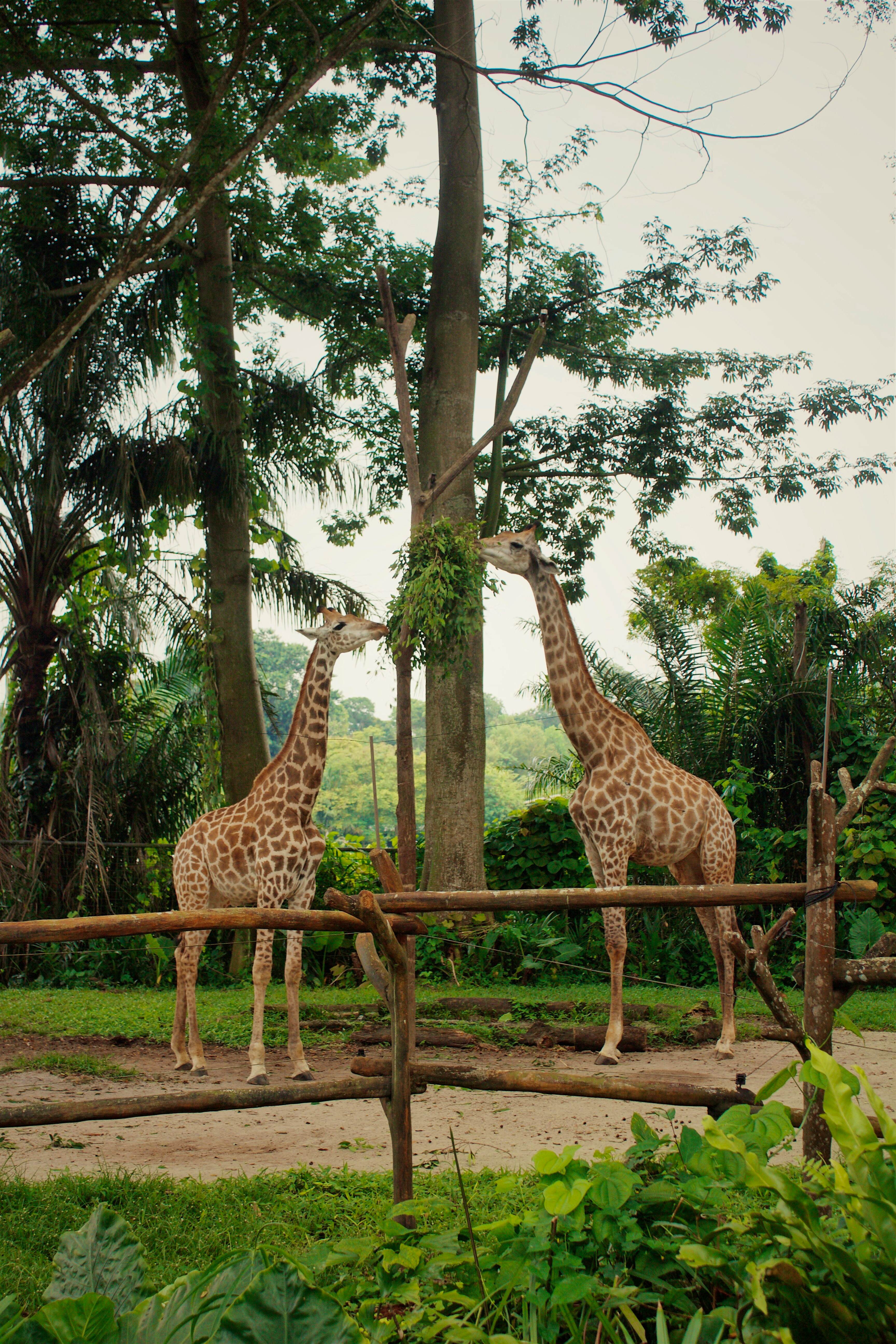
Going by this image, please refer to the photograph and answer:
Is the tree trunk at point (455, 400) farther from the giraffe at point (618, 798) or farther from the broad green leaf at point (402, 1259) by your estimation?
the broad green leaf at point (402, 1259)

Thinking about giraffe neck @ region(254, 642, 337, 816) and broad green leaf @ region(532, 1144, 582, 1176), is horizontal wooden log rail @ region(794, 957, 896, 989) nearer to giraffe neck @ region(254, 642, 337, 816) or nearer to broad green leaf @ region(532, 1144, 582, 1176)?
broad green leaf @ region(532, 1144, 582, 1176)

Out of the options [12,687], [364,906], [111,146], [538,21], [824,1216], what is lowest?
[824,1216]

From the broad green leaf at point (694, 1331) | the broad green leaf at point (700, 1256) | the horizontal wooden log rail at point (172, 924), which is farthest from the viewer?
the horizontal wooden log rail at point (172, 924)

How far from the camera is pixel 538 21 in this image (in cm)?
1138

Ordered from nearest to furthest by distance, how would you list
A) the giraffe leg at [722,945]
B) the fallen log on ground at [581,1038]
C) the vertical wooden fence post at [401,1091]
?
the vertical wooden fence post at [401,1091] < the giraffe leg at [722,945] < the fallen log on ground at [581,1038]

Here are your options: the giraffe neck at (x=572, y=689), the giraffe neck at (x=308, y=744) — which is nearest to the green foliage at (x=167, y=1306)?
the giraffe neck at (x=308, y=744)

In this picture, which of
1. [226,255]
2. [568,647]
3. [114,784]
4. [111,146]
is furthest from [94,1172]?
[111,146]

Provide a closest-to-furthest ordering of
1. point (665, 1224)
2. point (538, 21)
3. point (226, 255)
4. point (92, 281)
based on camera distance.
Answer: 1. point (665, 1224)
2. point (92, 281)
3. point (226, 255)
4. point (538, 21)

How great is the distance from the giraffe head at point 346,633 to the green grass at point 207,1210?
2.98m

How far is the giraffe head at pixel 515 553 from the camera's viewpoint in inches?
255

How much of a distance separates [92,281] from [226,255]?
1.38 meters

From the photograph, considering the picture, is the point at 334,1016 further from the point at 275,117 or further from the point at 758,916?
the point at 275,117

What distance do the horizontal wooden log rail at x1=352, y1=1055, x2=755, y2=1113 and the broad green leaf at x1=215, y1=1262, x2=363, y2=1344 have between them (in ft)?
4.98

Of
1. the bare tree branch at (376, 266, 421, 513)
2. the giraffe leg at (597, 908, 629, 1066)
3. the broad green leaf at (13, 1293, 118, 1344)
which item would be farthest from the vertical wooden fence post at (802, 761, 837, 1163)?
the bare tree branch at (376, 266, 421, 513)
